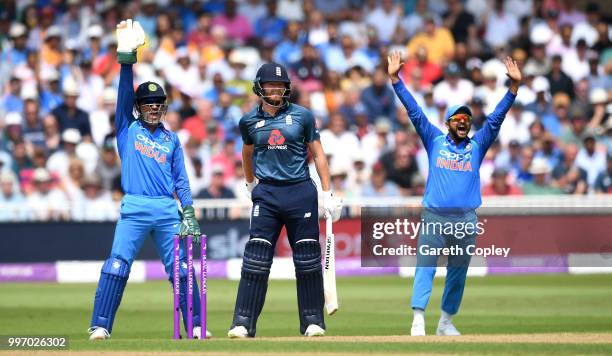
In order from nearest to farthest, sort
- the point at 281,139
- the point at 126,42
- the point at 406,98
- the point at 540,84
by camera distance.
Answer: the point at 281,139, the point at 126,42, the point at 406,98, the point at 540,84

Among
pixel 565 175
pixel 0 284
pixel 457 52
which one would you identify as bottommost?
pixel 0 284

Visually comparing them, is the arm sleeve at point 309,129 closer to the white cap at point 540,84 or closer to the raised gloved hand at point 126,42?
the raised gloved hand at point 126,42

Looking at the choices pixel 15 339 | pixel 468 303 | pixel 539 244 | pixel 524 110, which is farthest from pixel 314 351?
pixel 524 110

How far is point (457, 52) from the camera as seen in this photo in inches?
861

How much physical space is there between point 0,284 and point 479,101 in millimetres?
7492

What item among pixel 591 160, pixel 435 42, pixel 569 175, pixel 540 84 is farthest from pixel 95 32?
pixel 591 160

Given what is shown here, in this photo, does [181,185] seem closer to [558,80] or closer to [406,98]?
[406,98]

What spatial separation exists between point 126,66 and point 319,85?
10.4m

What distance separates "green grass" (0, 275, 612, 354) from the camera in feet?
32.1

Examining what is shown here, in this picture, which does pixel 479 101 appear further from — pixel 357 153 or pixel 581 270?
pixel 581 270

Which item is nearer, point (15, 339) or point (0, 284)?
point (15, 339)

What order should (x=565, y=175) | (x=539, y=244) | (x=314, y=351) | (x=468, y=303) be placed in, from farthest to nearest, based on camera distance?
(x=565, y=175) → (x=539, y=244) → (x=468, y=303) → (x=314, y=351)

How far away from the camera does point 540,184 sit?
1927 centimetres

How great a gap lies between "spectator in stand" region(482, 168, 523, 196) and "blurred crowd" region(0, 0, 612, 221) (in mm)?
28
